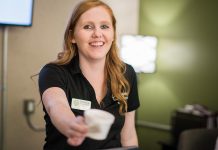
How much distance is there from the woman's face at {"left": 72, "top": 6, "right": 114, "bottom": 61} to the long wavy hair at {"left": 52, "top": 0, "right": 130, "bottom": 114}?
0.03 meters

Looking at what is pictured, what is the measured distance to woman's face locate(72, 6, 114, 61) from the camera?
131 centimetres

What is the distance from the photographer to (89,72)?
1.45 meters

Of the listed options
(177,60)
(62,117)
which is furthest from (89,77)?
(177,60)

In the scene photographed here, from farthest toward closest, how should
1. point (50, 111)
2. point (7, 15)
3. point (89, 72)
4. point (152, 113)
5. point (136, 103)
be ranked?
point (152, 113)
point (7, 15)
point (136, 103)
point (89, 72)
point (50, 111)

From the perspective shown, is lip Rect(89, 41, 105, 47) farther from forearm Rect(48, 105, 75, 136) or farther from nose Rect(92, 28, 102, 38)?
forearm Rect(48, 105, 75, 136)

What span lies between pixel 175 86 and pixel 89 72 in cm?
264

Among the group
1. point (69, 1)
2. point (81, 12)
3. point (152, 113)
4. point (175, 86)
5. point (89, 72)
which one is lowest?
point (152, 113)

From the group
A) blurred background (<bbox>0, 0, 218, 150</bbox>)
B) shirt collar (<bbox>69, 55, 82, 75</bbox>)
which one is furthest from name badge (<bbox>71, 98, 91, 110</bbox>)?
blurred background (<bbox>0, 0, 218, 150</bbox>)

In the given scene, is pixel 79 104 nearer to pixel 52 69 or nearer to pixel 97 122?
pixel 52 69

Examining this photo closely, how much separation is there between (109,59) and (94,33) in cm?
27

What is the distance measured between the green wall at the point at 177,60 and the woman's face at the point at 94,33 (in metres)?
2.50

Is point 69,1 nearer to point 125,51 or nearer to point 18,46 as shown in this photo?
point 18,46

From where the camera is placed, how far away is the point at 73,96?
134 cm

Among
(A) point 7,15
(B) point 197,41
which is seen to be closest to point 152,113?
(B) point 197,41
